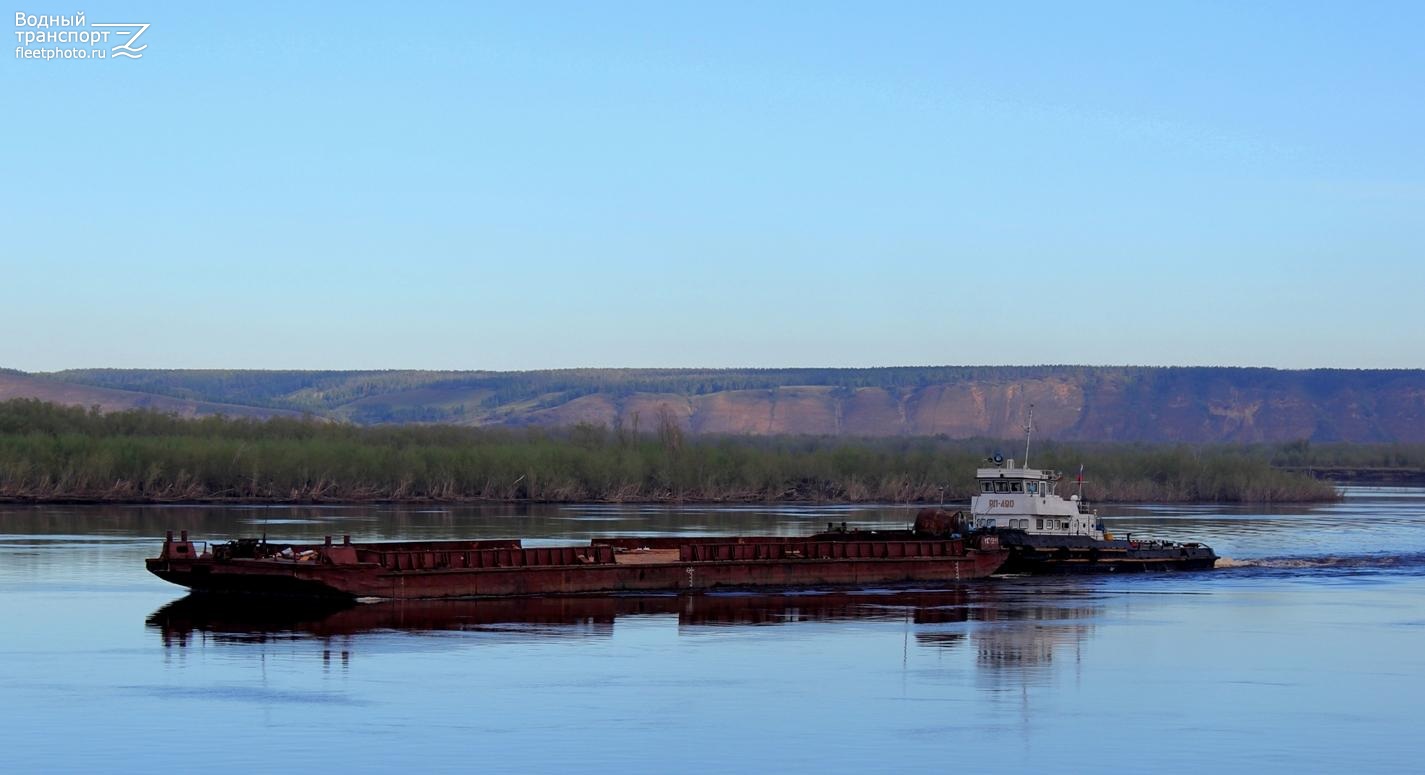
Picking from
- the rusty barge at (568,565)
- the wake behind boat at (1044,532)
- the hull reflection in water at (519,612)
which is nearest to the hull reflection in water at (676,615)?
the hull reflection in water at (519,612)

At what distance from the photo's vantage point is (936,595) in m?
57.8

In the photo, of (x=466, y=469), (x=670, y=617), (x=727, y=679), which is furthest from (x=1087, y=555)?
(x=466, y=469)

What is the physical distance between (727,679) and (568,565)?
1609 cm

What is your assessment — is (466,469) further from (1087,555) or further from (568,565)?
(568,565)

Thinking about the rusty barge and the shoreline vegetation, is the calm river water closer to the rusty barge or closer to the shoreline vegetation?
the rusty barge

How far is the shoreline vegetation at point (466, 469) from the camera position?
116m

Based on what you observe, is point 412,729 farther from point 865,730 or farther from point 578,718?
point 865,730

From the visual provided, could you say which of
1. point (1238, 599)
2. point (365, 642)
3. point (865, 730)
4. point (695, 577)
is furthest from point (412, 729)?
point (1238, 599)

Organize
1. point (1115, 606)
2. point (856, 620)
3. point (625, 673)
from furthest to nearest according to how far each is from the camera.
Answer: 1. point (1115, 606)
2. point (856, 620)
3. point (625, 673)

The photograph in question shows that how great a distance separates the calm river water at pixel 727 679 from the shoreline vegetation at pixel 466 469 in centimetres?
5341

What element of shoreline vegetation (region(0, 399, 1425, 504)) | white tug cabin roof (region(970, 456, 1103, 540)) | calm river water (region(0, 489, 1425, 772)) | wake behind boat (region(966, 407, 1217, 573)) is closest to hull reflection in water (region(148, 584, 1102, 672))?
calm river water (region(0, 489, 1425, 772))

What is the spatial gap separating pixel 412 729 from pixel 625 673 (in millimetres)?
7523

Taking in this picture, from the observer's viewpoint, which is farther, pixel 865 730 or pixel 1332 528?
pixel 1332 528

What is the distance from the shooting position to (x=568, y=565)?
53344 mm
